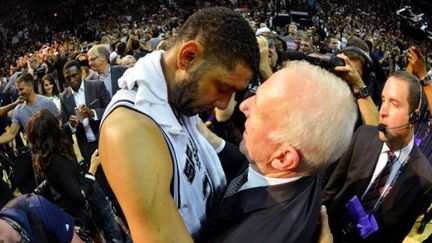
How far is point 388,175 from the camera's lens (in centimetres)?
195

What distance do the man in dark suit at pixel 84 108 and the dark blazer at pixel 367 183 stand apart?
2.44 meters

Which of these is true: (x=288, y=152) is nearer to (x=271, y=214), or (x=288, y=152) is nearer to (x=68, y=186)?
(x=271, y=214)

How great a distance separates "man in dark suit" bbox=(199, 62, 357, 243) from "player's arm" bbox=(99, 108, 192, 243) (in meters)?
0.17

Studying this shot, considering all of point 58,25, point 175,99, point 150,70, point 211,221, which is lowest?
point 58,25

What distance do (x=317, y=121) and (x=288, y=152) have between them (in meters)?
0.12

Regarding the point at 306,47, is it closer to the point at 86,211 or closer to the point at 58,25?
the point at 86,211

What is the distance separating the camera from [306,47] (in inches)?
194

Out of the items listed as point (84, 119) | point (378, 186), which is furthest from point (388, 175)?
point (84, 119)

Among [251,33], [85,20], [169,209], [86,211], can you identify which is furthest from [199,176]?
[85,20]

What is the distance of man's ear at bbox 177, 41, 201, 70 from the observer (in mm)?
1219

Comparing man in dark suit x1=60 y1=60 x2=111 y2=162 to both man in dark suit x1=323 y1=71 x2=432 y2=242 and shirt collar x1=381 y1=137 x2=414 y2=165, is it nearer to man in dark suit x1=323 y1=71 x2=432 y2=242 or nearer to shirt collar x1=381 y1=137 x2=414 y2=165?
man in dark suit x1=323 y1=71 x2=432 y2=242

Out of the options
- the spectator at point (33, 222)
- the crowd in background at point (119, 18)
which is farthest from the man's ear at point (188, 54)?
the crowd in background at point (119, 18)

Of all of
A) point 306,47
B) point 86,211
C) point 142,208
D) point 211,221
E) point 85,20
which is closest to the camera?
point 142,208

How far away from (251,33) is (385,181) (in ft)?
3.72
